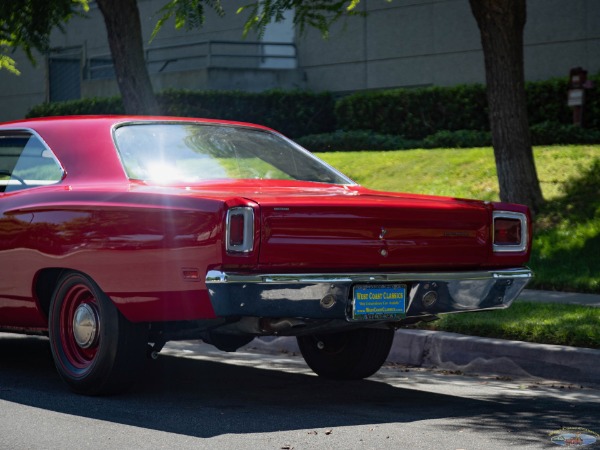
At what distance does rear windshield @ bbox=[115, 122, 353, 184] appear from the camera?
7180 millimetres

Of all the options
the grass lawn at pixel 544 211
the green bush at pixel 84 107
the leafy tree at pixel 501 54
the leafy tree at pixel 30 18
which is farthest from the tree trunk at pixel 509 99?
the green bush at pixel 84 107

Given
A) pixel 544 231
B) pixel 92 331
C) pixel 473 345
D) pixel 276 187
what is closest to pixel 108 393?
pixel 92 331

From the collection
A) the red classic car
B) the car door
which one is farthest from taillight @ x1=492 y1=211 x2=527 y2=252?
the car door

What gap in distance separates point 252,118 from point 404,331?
17.2 m

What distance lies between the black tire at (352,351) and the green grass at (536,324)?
4.49 feet

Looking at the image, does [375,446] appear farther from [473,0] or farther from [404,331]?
[473,0]

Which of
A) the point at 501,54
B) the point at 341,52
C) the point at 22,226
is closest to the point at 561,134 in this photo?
the point at 501,54

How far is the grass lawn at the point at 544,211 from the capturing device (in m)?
9.11

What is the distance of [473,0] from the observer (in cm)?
1442

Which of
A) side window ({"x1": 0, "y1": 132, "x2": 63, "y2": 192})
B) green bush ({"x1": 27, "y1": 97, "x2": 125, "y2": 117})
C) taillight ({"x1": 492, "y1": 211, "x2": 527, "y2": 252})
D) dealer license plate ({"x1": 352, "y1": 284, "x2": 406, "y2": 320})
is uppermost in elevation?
green bush ({"x1": 27, "y1": 97, "x2": 125, "y2": 117})

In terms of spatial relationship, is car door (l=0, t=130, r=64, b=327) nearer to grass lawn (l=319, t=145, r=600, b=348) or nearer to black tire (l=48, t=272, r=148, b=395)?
black tire (l=48, t=272, r=148, b=395)

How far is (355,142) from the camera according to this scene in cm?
2248

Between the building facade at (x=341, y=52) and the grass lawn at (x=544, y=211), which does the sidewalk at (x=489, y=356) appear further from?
the building facade at (x=341, y=52)

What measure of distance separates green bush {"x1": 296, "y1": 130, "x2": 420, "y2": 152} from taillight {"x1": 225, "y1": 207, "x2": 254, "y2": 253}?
50.8ft
